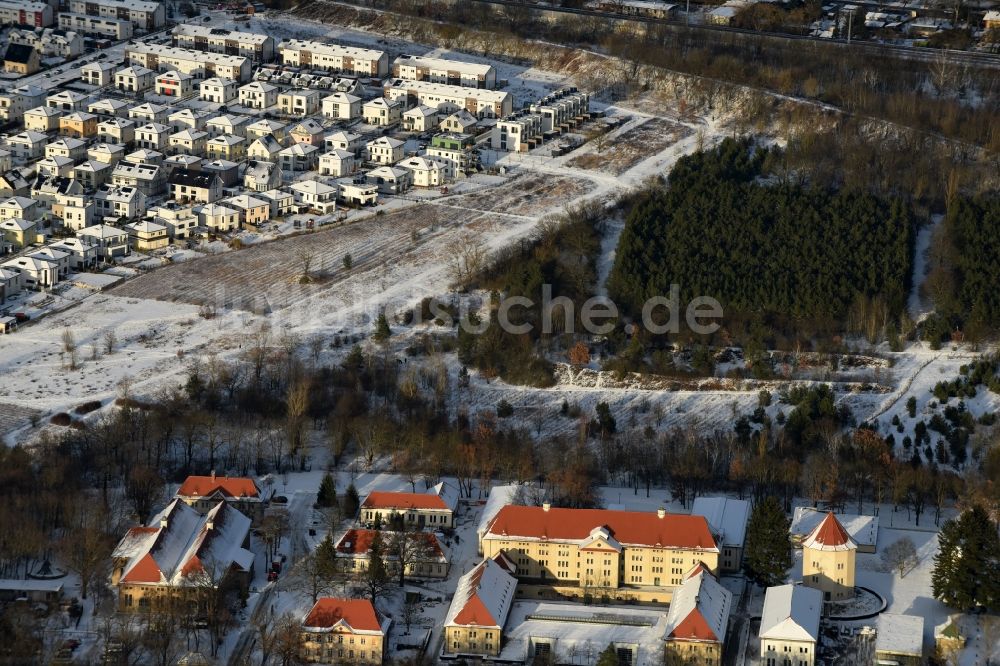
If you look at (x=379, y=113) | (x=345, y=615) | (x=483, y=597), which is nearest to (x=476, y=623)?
(x=483, y=597)

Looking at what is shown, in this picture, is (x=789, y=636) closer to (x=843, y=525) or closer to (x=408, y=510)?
(x=843, y=525)

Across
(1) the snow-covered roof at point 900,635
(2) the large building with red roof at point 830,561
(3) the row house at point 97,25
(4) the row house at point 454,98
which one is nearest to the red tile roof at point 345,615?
(2) the large building with red roof at point 830,561

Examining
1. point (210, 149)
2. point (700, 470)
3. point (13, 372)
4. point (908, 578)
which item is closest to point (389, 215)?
point (210, 149)

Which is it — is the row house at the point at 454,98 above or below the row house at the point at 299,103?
above

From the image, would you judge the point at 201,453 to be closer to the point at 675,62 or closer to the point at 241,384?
the point at 241,384

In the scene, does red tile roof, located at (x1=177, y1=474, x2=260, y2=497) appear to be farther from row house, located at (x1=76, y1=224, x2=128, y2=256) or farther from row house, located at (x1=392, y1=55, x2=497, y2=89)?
row house, located at (x1=392, y1=55, x2=497, y2=89)

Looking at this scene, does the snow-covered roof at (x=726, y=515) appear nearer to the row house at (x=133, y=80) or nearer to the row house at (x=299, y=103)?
the row house at (x=299, y=103)

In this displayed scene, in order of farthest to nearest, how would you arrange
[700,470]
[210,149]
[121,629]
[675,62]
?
[675,62] < [210,149] < [700,470] < [121,629]
